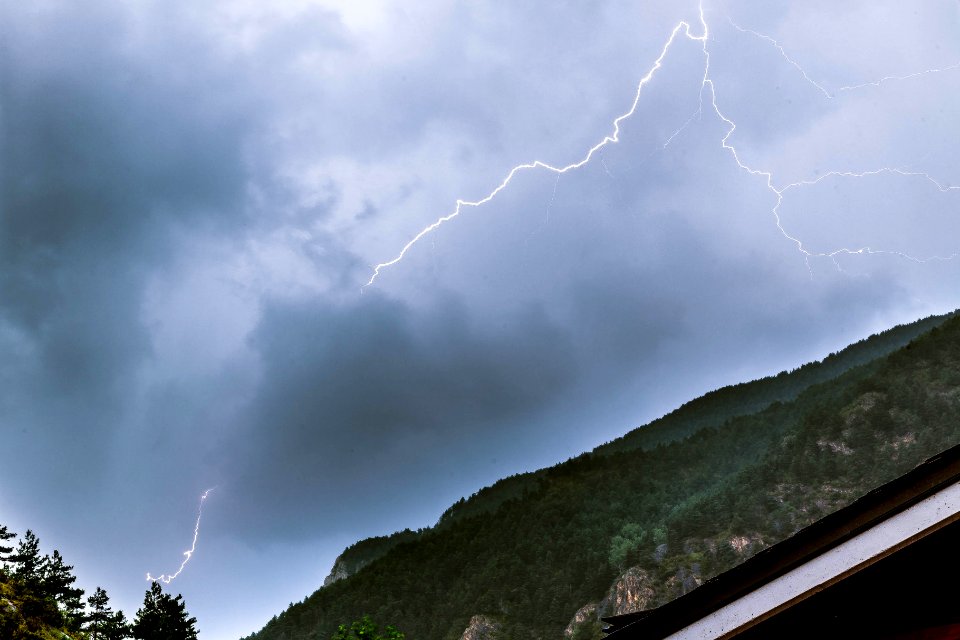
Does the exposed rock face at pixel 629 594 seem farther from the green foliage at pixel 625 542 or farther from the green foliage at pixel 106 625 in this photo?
the green foliage at pixel 106 625

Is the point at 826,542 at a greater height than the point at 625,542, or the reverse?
the point at 826,542

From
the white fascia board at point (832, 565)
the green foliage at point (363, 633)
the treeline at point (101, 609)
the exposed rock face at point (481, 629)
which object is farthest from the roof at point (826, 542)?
the exposed rock face at point (481, 629)

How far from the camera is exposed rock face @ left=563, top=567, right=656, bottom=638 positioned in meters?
98.4

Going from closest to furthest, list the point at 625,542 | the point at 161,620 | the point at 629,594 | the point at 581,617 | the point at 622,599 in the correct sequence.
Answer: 1. the point at 161,620
2. the point at 629,594
3. the point at 622,599
4. the point at 581,617
5. the point at 625,542

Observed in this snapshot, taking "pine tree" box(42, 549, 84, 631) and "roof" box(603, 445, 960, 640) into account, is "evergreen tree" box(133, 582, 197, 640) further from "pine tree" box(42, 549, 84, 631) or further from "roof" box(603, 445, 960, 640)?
"roof" box(603, 445, 960, 640)

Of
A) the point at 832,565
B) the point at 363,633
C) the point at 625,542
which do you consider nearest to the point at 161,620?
the point at 363,633

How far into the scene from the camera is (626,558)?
11069cm

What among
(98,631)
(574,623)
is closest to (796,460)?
(574,623)

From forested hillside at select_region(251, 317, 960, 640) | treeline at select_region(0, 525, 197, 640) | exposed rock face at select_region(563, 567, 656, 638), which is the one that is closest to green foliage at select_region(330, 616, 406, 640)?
treeline at select_region(0, 525, 197, 640)

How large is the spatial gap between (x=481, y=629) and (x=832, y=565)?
122207 mm

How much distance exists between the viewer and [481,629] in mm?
112938

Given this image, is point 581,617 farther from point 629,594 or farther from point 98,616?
point 98,616

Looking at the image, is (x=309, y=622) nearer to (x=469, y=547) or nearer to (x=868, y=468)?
(x=469, y=547)

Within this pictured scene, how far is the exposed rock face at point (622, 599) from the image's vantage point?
98.4m
